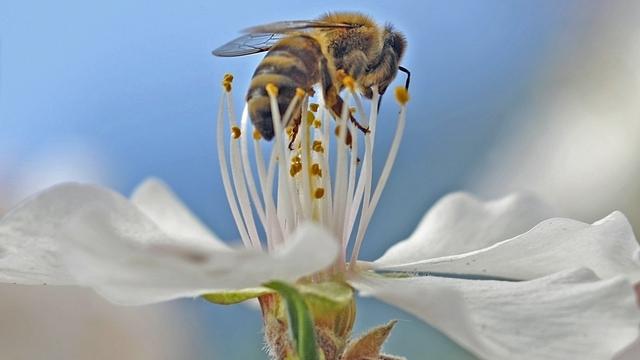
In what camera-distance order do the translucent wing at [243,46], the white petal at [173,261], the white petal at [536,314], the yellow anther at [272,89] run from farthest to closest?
1. the translucent wing at [243,46]
2. the yellow anther at [272,89]
3. the white petal at [536,314]
4. the white petal at [173,261]

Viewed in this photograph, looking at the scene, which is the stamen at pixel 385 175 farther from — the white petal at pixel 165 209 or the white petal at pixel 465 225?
the white petal at pixel 165 209

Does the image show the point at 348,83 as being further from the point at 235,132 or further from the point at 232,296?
the point at 232,296

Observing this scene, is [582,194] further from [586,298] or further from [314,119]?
[586,298]

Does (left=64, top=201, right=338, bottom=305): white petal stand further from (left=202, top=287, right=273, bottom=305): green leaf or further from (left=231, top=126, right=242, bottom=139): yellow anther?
(left=231, top=126, right=242, bottom=139): yellow anther

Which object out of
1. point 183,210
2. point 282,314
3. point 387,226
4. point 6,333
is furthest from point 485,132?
point 282,314

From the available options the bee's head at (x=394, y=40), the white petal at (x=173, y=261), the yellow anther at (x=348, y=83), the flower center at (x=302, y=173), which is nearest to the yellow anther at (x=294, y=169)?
the flower center at (x=302, y=173)

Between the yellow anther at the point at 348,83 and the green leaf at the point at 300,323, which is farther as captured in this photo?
the yellow anther at the point at 348,83

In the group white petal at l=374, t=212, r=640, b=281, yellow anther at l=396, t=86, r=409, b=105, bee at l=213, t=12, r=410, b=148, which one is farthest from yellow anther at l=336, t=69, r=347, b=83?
white petal at l=374, t=212, r=640, b=281
